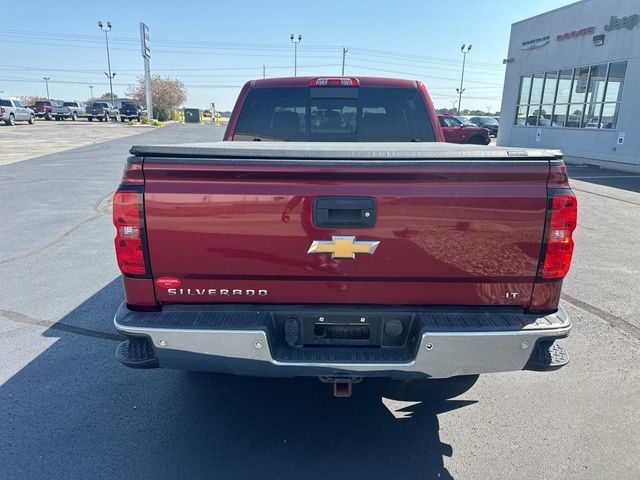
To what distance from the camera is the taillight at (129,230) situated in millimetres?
2186

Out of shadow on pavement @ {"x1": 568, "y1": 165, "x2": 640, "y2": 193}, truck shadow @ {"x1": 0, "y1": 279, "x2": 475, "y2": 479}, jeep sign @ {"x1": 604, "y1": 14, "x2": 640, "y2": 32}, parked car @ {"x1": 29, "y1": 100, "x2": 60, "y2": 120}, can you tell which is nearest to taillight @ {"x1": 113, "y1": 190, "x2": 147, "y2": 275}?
truck shadow @ {"x1": 0, "y1": 279, "x2": 475, "y2": 479}

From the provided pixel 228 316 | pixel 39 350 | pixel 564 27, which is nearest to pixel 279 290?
pixel 228 316

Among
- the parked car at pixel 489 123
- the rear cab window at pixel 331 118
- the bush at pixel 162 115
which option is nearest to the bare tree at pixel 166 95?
the bush at pixel 162 115

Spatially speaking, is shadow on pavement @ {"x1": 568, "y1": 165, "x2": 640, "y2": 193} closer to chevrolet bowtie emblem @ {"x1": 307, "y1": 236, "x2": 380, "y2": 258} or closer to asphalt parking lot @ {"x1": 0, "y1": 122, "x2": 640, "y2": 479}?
asphalt parking lot @ {"x1": 0, "y1": 122, "x2": 640, "y2": 479}

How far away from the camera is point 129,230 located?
222 cm

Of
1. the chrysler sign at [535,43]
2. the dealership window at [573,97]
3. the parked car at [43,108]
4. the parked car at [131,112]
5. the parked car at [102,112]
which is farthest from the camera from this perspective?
the parked car at [102,112]

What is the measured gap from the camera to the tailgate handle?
2.20 m

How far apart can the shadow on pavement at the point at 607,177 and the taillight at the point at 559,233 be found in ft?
40.6

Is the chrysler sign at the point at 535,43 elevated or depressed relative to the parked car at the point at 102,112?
elevated

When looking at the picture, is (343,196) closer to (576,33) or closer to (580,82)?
(580,82)

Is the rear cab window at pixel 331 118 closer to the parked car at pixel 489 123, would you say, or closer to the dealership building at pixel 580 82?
the dealership building at pixel 580 82

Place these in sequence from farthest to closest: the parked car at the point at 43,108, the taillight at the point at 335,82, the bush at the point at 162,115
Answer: the bush at the point at 162,115 → the parked car at the point at 43,108 → the taillight at the point at 335,82

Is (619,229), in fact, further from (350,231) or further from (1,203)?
(1,203)

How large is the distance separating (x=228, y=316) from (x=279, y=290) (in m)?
0.29
